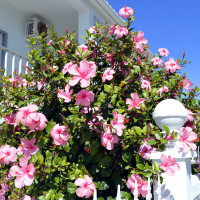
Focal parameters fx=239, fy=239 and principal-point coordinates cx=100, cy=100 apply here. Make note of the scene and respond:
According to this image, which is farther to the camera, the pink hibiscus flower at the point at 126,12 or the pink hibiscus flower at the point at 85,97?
the pink hibiscus flower at the point at 126,12

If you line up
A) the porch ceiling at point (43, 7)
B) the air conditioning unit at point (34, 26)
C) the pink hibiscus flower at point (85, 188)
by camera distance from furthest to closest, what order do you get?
the air conditioning unit at point (34, 26) → the porch ceiling at point (43, 7) → the pink hibiscus flower at point (85, 188)

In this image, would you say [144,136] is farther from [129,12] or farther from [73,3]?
[73,3]

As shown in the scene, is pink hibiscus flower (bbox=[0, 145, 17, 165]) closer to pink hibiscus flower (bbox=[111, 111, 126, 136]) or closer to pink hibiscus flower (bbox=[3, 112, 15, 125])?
pink hibiscus flower (bbox=[3, 112, 15, 125])

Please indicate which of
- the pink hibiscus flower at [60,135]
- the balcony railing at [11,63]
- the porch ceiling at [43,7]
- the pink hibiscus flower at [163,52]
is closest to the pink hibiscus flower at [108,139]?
the pink hibiscus flower at [60,135]

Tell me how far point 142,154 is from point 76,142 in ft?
1.68

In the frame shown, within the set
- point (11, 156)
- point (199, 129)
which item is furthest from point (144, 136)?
point (199, 129)

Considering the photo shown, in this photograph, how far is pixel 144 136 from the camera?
167cm

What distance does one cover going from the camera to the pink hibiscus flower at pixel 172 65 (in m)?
2.67

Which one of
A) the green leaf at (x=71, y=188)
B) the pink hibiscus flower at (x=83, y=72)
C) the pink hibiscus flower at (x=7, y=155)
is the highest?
the pink hibiscus flower at (x=83, y=72)

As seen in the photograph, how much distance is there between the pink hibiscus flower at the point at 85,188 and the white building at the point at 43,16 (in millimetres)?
4342

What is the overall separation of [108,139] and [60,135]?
13.2 inches

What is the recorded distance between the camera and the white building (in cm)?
547

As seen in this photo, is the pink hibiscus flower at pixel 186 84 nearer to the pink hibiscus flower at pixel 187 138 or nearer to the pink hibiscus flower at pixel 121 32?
the pink hibiscus flower at pixel 121 32

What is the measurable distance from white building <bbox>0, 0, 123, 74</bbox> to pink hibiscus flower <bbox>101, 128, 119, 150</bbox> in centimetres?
408
